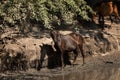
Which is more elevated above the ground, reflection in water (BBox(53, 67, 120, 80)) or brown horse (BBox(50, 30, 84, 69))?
brown horse (BBox(50, 30, 84, 69))

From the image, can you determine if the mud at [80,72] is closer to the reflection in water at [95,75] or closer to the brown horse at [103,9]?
the reflection in water at [95,75]

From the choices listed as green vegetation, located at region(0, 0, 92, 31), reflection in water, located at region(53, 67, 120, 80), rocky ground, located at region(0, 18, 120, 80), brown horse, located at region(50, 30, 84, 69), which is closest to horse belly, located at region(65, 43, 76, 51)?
brown horse, located at region(50, 30, 84, 69)

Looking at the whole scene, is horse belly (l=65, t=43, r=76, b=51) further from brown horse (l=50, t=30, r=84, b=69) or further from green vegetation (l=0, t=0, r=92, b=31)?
green vegetation (l=0, t=0, r=92, b=31)

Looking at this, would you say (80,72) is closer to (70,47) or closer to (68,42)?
(70,47)

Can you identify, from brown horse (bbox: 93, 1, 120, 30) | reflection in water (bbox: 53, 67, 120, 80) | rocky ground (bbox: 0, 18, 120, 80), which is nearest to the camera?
reflection in water (bbox: 53, 67, 120, 80)

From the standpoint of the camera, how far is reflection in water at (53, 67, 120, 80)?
15.2m

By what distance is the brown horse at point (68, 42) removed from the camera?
17.2 meters

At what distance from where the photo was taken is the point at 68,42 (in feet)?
→ 58.6

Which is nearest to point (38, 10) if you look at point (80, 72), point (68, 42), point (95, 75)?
point (68, 42)

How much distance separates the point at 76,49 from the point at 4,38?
3.22m

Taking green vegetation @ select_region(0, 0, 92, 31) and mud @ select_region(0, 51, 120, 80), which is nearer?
green vegetation @ select_region(0, 0, 92, 31)

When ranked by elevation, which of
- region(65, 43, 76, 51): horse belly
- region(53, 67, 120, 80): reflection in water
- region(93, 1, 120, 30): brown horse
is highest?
region(93, 1, 120, 30): brown horse

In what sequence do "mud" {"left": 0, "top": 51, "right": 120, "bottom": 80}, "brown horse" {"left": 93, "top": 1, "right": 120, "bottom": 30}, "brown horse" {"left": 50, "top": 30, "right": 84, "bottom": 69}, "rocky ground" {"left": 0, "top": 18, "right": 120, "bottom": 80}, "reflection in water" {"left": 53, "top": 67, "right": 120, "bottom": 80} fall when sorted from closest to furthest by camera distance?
1. "reflection in water" {"left": 53, "top": 67, "right": 120, "bottom": 80}
2. "mud" {"left": 0, "top": 51, "right": 120, "bottom": 80}
3. "rocky ground" {"left": 0, "top": 18, "right": 120, "bottom": 80}
4. "brown horse" {"left": 50, "top": 30, "right": 84, "bottom": 69}
5. "brown horse" {"left": 93, "top": 1, "right": 120, "bottom": 30}

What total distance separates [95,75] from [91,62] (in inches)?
113
